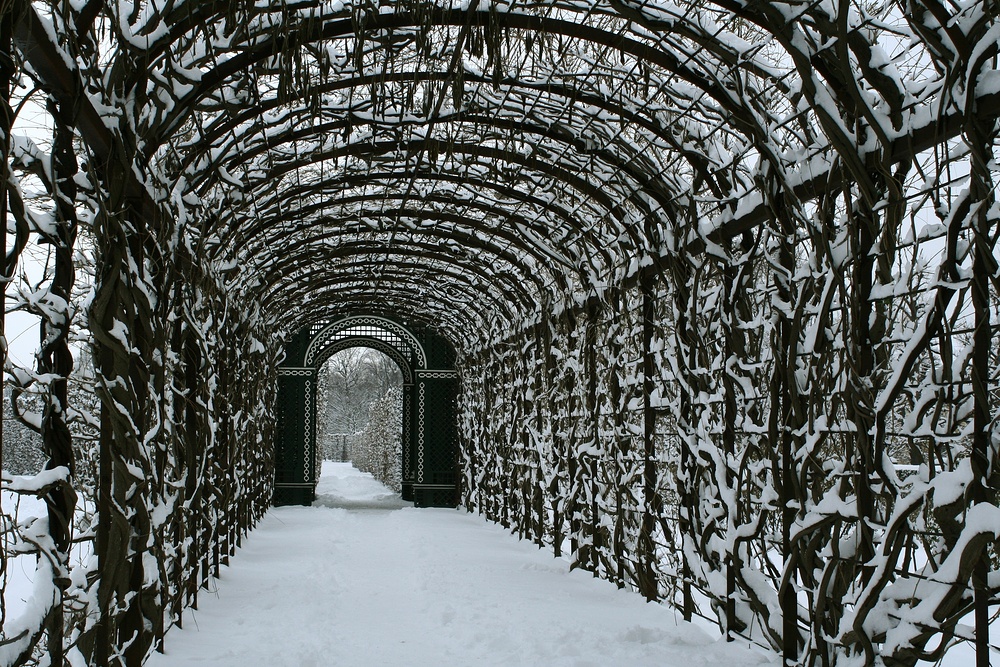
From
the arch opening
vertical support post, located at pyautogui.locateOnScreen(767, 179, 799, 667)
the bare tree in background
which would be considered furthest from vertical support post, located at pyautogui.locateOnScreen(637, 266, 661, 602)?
→ the bare tree in background

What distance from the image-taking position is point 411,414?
54.3ft

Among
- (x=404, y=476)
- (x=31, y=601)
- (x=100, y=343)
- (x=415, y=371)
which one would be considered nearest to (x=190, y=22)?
(x=100, y=343)

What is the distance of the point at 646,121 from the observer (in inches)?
198

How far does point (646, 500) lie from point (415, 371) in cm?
1033

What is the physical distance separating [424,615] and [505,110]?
3.34 meters

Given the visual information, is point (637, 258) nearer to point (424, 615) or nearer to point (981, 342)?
point (424, 615)

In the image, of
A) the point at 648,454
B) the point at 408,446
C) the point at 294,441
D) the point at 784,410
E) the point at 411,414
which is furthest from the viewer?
the point at 408,446

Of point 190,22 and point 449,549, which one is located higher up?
point 190,22

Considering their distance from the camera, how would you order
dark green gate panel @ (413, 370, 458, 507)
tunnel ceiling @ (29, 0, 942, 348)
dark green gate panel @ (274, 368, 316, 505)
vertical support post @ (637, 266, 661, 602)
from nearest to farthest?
tunnel ceiling @ (29, 0, 942, 348), vertical support post @ (637, 266, 661, 602), dark green gate panel @ (274, 368, 316, 505), dark green gate panel @ (413, 370, 458, 507)

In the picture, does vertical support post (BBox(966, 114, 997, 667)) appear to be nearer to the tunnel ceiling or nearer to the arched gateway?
the tunnel ceiling

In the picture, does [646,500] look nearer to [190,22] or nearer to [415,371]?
[190,22]

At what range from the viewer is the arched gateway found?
51.5ft

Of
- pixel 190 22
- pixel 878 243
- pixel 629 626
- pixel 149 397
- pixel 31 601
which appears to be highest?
pixel 190 22

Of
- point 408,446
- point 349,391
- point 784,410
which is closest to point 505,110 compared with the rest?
point 784,410
